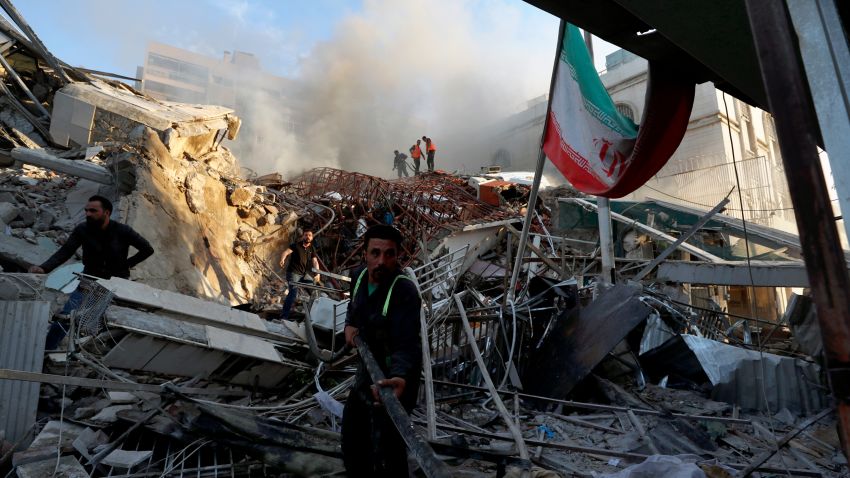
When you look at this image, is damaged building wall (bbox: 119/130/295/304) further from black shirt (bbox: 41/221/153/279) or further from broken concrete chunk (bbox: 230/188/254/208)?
black shirt (bbox: 41/221/153/279)

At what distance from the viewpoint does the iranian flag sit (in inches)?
116

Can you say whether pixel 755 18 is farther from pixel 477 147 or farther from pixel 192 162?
pixel 477 147

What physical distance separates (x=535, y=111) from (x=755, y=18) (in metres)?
35.1

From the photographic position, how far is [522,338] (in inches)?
209

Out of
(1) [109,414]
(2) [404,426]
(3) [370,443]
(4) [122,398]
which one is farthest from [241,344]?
(2) [404,426]

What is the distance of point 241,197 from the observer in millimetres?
9789

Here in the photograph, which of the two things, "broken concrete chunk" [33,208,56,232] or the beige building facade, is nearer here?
"broken concrete chunk" [33,208,56,232]

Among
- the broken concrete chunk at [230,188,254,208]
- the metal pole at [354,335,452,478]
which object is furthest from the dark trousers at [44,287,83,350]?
the broken concrete chunk at [230,188,254,208]

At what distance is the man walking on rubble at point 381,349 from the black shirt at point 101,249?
9.05 feet

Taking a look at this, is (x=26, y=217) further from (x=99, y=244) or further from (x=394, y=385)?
(x=394, y=385)

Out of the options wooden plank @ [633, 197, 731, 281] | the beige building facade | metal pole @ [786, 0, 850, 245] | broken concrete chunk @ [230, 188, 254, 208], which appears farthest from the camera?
the beige building facade

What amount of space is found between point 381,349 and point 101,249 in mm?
3069

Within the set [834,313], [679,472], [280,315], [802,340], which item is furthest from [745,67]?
[280,315]

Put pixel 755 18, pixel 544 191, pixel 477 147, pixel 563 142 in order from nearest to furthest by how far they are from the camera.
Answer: pixel 755 18 → pixel 563 142 → pixel 544 191 → pixel 477 147
